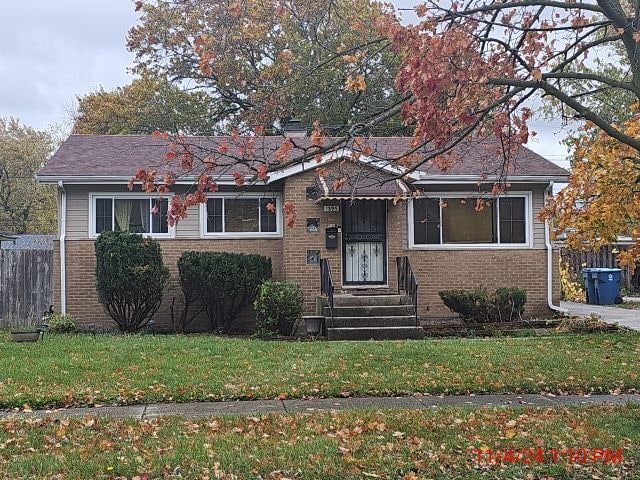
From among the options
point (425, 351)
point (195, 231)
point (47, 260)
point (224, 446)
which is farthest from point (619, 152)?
point (47, 260)

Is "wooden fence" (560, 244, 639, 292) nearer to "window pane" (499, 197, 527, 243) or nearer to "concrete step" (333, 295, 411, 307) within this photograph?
"window pane" (499, 197, 527, 243)

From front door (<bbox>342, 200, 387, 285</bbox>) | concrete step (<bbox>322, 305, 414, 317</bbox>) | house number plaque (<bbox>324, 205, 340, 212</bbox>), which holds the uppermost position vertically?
house number plaque (<bbox>324, 205, 340, 212</bbox>)

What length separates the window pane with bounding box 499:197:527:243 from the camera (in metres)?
17.2

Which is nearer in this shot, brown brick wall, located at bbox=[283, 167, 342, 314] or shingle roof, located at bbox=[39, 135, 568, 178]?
brown brick wall, located at bbox=[283, 167, 342, 314]

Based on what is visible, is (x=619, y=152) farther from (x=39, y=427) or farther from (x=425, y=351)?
(x=39, y=427)

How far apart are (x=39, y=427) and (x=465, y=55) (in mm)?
5518

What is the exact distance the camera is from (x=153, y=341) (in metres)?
13.1

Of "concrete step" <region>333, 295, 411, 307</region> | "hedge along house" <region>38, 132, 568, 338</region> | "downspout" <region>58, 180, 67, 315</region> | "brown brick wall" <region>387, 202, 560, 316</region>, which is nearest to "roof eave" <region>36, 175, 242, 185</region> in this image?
"hedge along house" <region>38, 132, 568, 338</region>

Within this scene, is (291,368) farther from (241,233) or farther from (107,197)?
(107,197)

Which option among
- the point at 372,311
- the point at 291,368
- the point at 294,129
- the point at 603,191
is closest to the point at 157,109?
the point at 294,129

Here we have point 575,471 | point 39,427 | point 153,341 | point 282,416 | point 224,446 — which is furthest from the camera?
point 153,341

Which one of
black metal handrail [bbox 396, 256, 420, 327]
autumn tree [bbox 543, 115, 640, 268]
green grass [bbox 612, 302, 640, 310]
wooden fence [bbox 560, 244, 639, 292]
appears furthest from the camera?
wooden fence [bbox 560, 244, 639, 292]

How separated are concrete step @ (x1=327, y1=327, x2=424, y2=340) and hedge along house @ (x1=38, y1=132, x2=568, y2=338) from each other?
2.61 feet

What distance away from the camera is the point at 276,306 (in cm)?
1444
